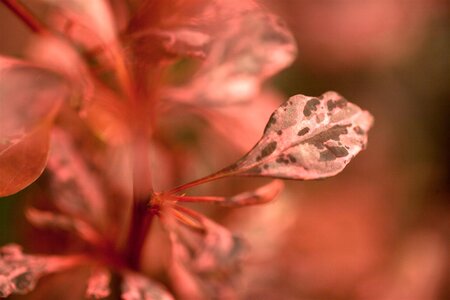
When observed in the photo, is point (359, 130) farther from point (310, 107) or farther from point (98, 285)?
point (98, 285)

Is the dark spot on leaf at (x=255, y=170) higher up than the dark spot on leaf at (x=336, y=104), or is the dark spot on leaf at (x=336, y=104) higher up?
the dark spot on leaf at (x=336, y=104)

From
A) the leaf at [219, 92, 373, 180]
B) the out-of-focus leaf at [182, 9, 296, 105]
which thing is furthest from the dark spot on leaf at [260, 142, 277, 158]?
the out-of-focus leaf at [182, 9, 296, 105]

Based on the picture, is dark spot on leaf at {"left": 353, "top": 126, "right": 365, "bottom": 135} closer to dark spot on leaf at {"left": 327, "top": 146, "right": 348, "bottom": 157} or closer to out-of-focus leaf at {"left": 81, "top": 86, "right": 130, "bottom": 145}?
dark spot on leaf at {"left": 327, "top": 146, "right": 348, "bottom": 157}

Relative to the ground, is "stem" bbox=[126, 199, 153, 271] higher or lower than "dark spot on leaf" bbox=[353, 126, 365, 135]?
lower

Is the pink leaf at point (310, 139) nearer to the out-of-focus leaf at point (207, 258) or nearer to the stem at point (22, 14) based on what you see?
the out-of-focus leaf at point (207, 258)

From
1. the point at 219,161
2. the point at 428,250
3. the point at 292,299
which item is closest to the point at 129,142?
the point at 219,161

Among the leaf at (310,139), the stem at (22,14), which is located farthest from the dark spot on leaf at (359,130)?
the stem at (22,14)
